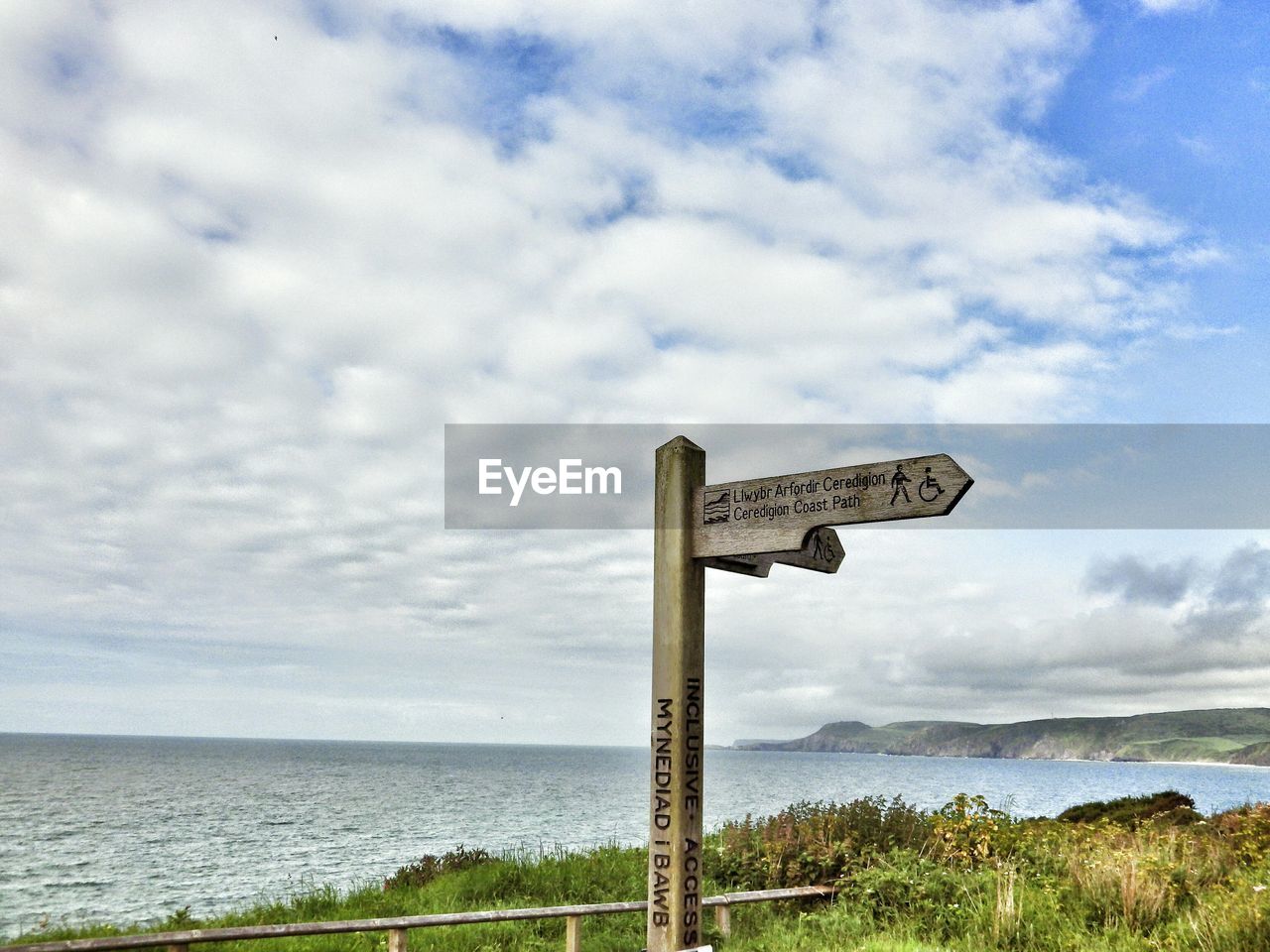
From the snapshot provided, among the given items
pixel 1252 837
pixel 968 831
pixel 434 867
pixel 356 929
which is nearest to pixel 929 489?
pixel 356 929

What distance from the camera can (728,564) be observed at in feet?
18.8

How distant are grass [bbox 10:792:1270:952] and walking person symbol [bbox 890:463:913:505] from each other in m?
3.17

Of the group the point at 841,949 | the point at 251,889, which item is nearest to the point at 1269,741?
the point at 251,889

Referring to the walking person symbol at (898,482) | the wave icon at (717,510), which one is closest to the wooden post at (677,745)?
the wave icon at (717,510)

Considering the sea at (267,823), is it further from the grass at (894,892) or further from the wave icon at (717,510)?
the wave icon at (717,510)

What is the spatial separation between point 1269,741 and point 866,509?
111 m

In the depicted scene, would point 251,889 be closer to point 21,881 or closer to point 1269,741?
point 21,881

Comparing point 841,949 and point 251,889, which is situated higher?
point 841,949

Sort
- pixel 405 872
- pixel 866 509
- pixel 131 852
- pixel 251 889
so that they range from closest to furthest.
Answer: pixel 866 509 → pixel 405 872 → pixel 251 889 → pixel 131 852

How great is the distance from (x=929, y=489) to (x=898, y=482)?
0.19m

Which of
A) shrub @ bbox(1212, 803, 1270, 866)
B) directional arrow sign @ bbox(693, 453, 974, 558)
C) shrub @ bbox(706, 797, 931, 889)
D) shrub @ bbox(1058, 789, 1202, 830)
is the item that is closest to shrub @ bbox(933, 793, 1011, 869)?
shrub @ bbox(706, 797, 931, 889)

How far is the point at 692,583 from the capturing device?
5.62 m

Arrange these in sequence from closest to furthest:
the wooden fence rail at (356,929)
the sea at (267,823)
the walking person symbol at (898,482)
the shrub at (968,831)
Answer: the walking person symbol at (898,482), the wooden fence rail at (356,929), the shrub at (968,831), the sea at (267,823)

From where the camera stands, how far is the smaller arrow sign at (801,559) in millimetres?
5672
